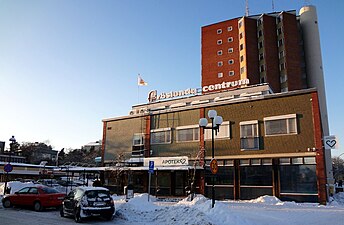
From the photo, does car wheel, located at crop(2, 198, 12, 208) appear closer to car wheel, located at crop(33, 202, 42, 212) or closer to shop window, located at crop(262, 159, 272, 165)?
car wheel, located at crop(33, 202, 42, 212)

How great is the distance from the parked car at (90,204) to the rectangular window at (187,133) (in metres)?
16.3

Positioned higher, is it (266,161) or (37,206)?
(266,161)

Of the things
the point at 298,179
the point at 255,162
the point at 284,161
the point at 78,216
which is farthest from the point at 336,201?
the point at 78,216

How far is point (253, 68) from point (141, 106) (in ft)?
70.9

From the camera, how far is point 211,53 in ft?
215

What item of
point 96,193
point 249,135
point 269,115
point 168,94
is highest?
point 168,94

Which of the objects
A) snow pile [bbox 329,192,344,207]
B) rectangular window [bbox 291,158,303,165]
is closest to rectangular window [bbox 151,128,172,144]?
rectangular window [bbox 291,158,303,165]

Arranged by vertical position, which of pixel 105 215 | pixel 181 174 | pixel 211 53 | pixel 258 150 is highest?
pixel 211 53

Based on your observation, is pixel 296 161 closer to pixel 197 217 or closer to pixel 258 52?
pixel 197 217

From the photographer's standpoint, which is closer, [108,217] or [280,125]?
[108,217]

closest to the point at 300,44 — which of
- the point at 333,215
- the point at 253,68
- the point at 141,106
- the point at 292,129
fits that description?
the point at 253,68

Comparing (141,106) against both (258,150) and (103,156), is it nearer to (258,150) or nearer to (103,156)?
(103,156)

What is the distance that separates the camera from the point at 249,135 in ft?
92.6

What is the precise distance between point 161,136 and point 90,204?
18904 millimetres
